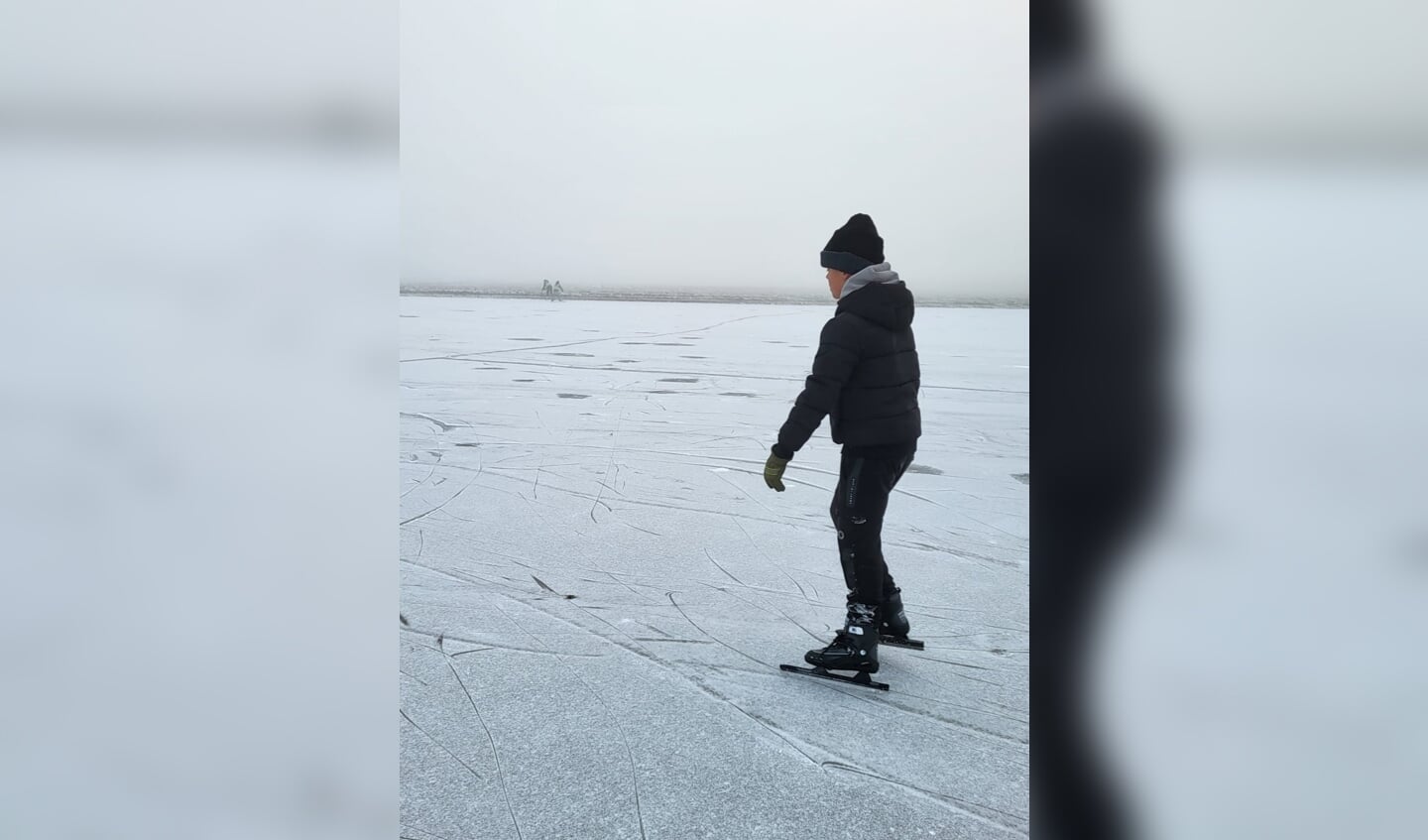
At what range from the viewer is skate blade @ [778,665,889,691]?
3.35 meters

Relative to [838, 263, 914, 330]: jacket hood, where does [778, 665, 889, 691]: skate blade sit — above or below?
below

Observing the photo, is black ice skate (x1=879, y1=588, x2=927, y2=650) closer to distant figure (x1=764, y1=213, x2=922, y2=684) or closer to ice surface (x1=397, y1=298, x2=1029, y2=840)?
ice surface (x1=397, y1=298, x2=1029, y2=840)

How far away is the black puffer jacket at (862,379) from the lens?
338 cm

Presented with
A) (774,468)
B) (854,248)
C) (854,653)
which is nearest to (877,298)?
(854,248)

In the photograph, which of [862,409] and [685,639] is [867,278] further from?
[685,639]

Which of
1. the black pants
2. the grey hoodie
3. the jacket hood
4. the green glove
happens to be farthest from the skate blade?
the grey hoodie

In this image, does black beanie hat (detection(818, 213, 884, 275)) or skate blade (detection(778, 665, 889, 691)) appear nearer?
skate blade (detection(778, 665, 889, 691))

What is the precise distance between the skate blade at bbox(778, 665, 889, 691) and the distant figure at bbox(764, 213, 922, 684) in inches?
0.4
